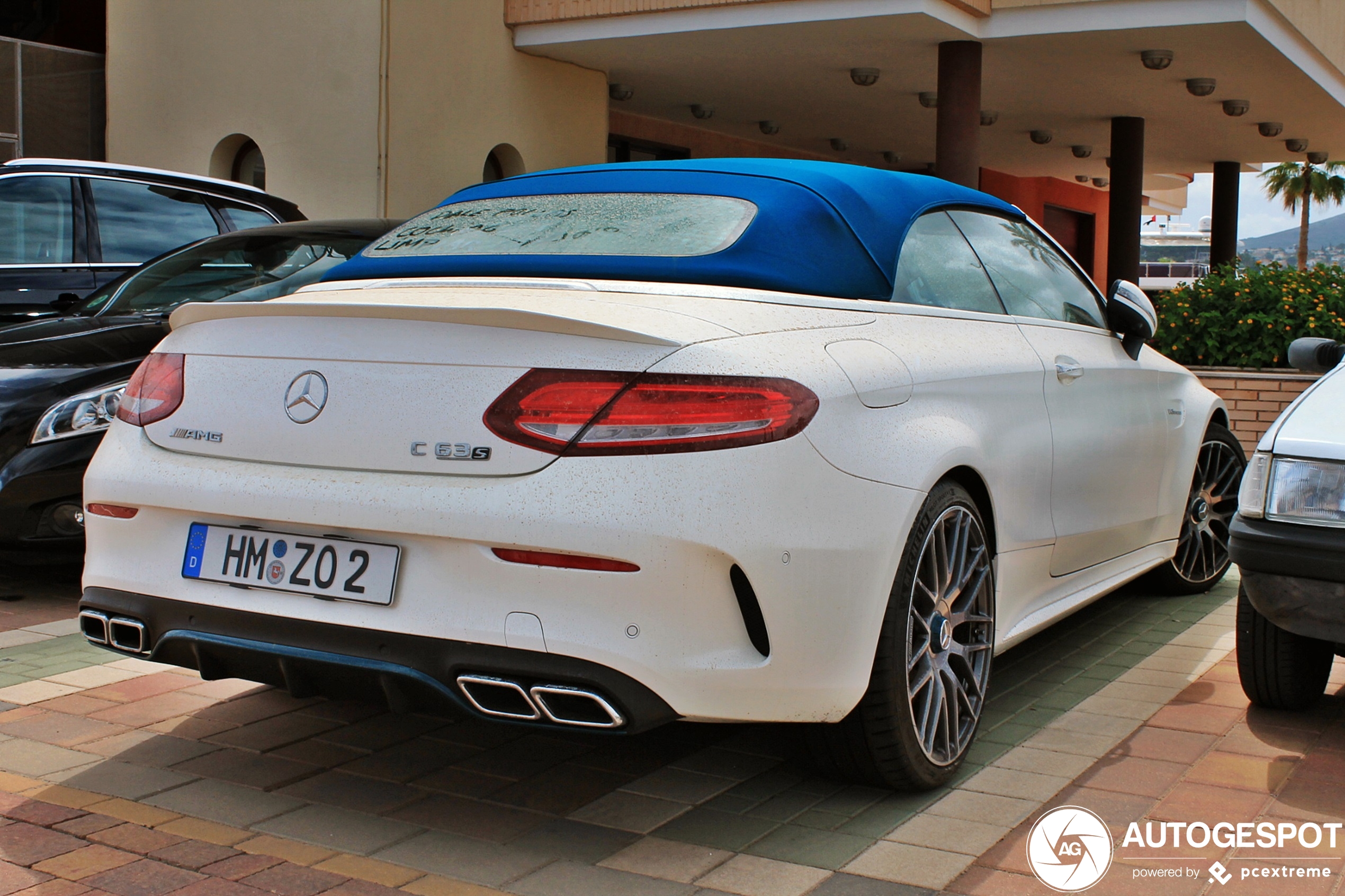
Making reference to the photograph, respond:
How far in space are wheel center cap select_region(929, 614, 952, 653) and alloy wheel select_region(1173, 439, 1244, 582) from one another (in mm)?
2498

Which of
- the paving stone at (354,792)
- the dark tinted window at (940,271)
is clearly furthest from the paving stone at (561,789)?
the dark tinted window at (940,271)

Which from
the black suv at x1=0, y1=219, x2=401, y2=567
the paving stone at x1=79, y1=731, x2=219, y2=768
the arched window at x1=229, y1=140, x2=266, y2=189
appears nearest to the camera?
the paving stone at x1=79, y1=731, x2=219, y2=768

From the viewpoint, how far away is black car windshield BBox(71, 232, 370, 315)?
6.23 meters

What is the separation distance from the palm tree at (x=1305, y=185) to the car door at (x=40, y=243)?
67169 millimetres

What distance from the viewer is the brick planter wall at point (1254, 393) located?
9305mm

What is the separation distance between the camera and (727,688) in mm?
2697

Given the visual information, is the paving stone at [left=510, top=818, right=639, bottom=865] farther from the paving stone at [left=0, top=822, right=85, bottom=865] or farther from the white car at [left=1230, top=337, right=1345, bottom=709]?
the white car at [left=1230, top=337, right=1345, bottom=709]

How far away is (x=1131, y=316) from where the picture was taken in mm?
4684

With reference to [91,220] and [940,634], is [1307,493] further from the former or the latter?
[91,220]

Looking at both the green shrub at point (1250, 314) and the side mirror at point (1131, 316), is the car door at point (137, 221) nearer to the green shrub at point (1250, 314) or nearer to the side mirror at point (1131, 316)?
the side mirror at point (1131, 316)

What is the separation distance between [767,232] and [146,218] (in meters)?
5.48

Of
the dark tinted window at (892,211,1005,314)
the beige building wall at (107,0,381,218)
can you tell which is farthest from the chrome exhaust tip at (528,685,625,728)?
the beige building wall at (107,0,381,218)

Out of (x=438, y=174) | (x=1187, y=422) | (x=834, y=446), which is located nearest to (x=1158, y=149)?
(x=438, y=174)

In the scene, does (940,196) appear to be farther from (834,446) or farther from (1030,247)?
(834,446)
